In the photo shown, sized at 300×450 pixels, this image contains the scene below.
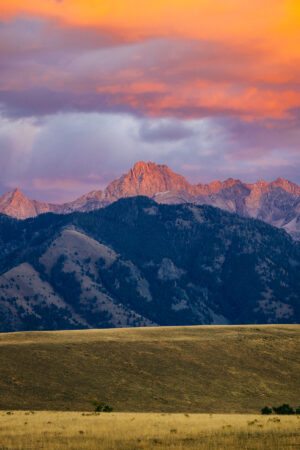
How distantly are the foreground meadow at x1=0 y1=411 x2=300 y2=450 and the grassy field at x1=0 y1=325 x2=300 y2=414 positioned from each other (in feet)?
98.4

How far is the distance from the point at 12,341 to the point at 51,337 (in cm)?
1144

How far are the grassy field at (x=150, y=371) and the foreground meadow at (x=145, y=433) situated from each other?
1181 inches

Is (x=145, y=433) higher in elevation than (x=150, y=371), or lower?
higher

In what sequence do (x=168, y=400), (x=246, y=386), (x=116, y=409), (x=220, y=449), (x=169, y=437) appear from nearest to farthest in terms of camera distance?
(x=220, y=449) < (x=169, y=437) < (x=116, y=409) < (x=168, y=400) < (x=246, y=386)

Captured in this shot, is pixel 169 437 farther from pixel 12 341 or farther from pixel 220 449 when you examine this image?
pixel 12 341

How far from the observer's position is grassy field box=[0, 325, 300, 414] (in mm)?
89125

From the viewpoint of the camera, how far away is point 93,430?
4759cm

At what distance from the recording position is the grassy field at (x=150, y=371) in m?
89.1

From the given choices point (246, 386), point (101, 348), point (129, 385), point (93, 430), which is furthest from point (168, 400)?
point (93, 430)

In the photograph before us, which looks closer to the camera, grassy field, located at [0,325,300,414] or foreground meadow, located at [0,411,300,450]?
foreground meadow, located at [0,411,300,450]

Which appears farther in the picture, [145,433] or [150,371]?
[150,371]

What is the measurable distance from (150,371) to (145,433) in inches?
2453

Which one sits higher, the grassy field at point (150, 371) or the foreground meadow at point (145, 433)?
the foreground meadow at point (145, 433)

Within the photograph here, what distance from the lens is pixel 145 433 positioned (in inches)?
1823
